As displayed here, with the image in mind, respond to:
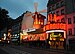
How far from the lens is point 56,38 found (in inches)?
2793

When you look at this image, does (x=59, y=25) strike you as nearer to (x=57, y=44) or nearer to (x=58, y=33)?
(x=58, y=33)

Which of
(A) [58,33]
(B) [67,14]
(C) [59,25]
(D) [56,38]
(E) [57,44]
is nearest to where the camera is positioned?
(B) [67,14]

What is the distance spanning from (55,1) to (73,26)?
15.0 meters

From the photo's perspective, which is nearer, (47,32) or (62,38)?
(62,38)

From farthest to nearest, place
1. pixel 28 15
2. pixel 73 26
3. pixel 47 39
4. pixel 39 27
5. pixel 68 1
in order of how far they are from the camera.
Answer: pixel 28 15 → pixel 39 27 → pixel 47 39 → pixel 68 1 → pixel 73 26

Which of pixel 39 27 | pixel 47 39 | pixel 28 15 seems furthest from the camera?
pixel 28 15

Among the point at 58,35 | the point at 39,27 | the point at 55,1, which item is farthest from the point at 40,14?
the point at 58,35

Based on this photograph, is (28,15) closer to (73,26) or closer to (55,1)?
(55,1)

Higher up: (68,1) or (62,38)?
(68,1)

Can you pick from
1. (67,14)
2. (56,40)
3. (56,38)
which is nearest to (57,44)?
(56,40)

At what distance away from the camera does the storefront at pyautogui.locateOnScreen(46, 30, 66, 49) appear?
68794 millimetres

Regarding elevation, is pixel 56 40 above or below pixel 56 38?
below

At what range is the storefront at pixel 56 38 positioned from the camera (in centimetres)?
6879

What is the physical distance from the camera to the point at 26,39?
332ft
